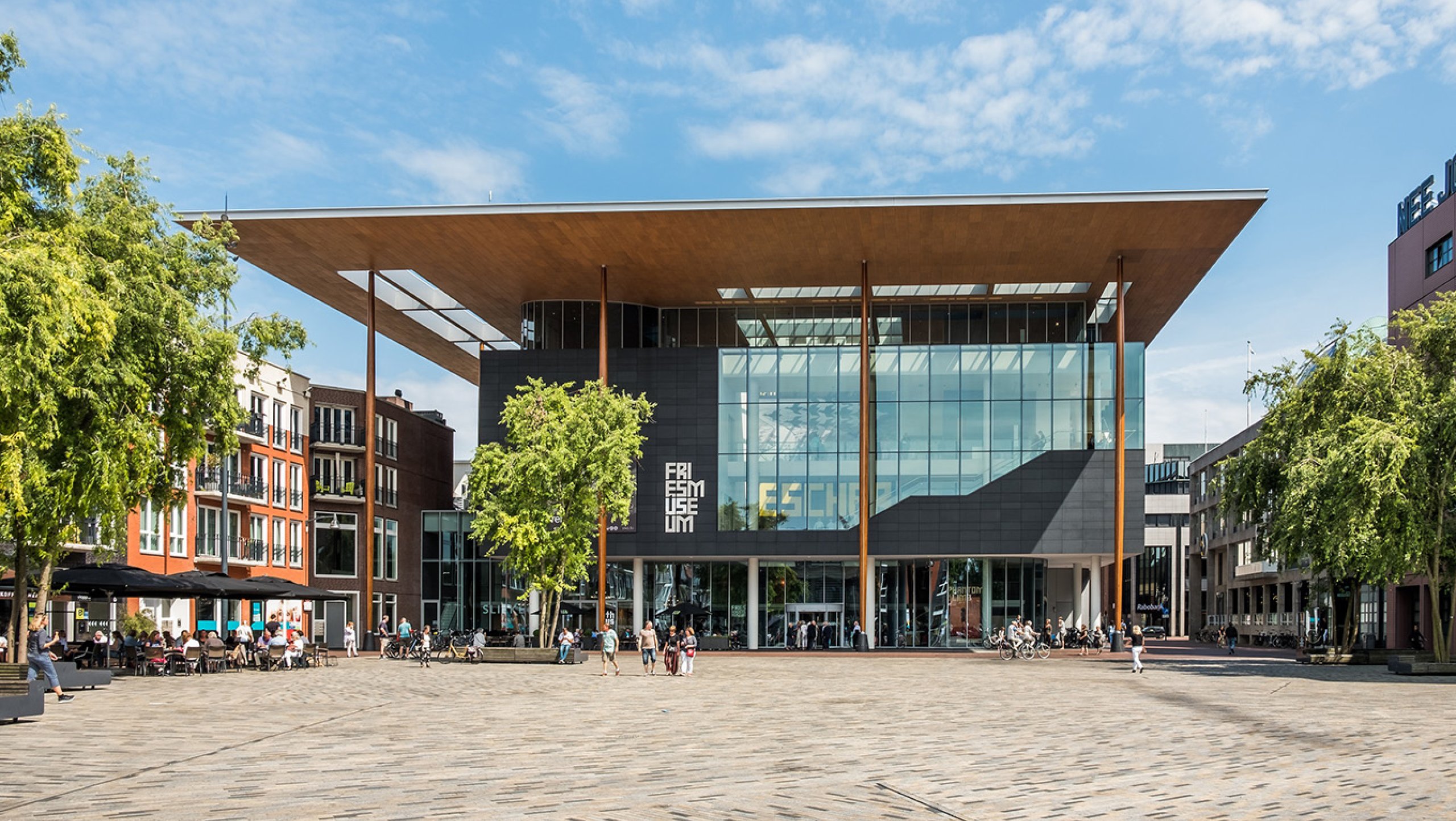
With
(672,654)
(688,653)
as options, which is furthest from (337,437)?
Result: (688,653)

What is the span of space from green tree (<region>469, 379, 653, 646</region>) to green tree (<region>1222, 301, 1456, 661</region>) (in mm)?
19764

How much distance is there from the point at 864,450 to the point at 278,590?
23280 millimetres

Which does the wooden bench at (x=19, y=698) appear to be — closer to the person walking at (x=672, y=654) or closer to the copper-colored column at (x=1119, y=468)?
the person walking at (x=672, y=654)

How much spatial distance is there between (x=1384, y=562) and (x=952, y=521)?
879 inches

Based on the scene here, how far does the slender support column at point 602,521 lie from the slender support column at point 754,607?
20.2ft

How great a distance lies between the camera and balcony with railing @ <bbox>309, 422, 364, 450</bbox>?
6662cm

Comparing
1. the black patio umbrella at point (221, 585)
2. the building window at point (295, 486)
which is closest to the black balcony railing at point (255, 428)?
the building window at point (295, 486)

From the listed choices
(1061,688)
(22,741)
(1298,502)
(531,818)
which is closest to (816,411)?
(1298,502)

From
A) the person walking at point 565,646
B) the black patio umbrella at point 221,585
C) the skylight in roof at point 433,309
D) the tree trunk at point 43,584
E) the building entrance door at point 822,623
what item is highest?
the skylight in roof at point 433,309

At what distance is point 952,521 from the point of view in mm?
54750

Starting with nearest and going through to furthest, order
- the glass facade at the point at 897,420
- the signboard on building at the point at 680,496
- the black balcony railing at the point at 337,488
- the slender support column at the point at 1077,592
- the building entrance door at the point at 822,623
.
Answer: the glass facade at the point at 897,420 < the signboard on building at the point at 680,496 < the building entrance door at the point at 822,623 < the slender support column at the point at 1077,592 < the black balcony railing at the point at 337,488

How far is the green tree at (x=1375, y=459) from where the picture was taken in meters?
33.2

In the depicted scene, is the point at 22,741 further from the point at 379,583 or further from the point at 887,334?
the point at 379,583

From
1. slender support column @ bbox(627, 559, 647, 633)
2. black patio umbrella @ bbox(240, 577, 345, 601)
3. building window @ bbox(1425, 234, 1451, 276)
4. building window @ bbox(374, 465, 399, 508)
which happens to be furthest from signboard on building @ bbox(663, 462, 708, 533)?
building window @ bbox(1425, 234, 1451, 276)
